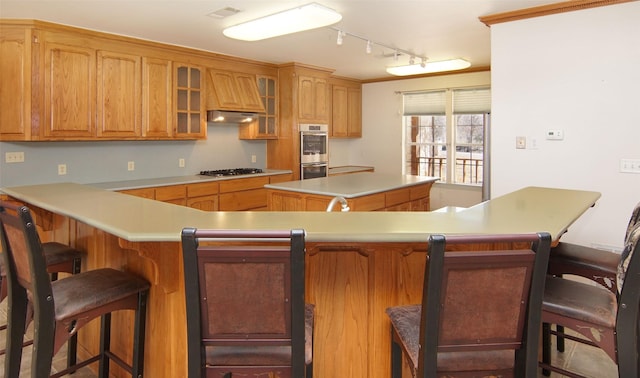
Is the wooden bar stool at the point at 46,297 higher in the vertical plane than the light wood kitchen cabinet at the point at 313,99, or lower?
lower

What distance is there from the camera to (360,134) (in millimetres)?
7945

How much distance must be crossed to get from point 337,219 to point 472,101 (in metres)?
5.57

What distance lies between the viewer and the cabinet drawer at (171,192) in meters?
4.72

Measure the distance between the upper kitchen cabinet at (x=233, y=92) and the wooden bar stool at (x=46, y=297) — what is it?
3773 mm

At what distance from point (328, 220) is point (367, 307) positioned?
1.40 ft

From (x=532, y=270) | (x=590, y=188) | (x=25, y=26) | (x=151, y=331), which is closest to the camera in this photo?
(x=532, y=270)

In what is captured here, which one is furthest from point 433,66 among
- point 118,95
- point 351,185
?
point 118,95

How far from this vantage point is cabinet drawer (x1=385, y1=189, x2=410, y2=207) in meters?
4.65

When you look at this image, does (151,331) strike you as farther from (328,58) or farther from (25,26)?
(328,58)

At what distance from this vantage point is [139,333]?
6.40 feet

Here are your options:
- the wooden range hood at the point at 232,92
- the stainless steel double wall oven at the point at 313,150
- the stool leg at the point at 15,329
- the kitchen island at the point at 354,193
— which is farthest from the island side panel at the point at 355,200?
the stool leg at the point at 15,329

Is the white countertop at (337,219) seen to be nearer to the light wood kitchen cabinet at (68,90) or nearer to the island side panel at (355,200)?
the island side panel at (355,200)

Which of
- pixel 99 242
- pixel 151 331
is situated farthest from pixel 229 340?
pixel 99 242

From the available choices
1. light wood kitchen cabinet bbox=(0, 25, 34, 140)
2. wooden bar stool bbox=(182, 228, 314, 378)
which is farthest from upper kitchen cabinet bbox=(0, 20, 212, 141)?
wooden bar stool bbox=(182, 228, 314, 378)
